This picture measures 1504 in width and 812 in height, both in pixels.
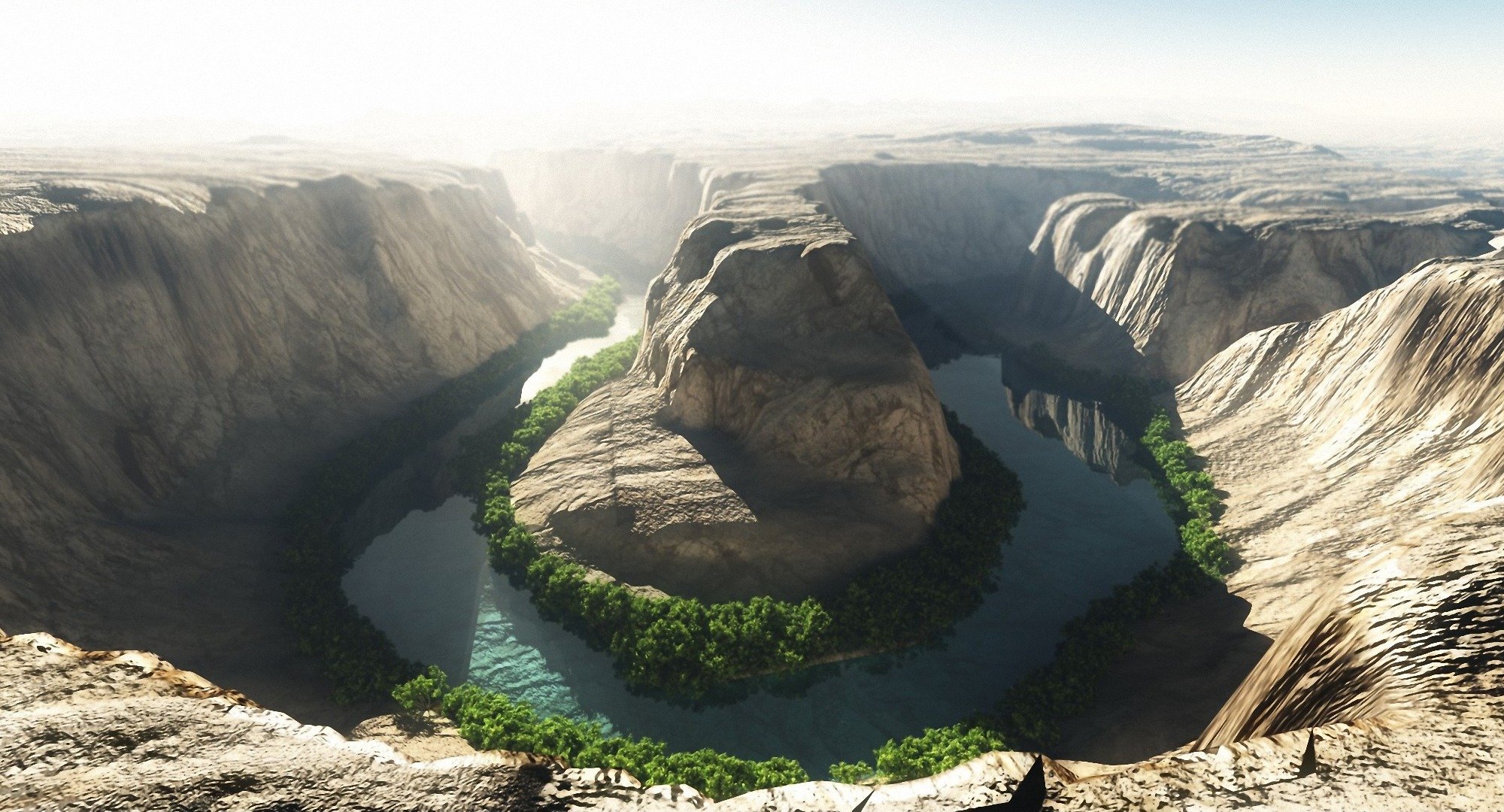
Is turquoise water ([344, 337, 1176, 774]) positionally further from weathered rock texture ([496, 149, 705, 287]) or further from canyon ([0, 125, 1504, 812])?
weathered rock texture ([496, 149, 705, 287])

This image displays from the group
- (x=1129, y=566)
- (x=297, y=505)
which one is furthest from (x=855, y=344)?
(x=297, y=505)

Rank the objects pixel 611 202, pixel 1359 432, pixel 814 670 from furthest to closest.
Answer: pixel 611 202 → pixel 1359 432 → pixel 814 670

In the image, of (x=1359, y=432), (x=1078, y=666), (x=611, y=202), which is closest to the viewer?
(x=1078, y=666)

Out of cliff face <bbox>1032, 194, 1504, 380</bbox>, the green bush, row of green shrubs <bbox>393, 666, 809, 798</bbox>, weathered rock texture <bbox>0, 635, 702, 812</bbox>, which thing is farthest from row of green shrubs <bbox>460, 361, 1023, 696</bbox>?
cliff face <bbox>1032, 194, 1504, 380</bbox>

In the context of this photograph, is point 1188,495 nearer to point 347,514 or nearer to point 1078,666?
point 1078,666

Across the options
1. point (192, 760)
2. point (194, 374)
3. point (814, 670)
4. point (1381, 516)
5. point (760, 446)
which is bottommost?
point (814, 670)

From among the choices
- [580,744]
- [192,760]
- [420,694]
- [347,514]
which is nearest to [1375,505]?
[580,744]

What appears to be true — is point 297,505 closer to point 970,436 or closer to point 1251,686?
point 970,436

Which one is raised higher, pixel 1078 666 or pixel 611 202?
pixel 611 202
